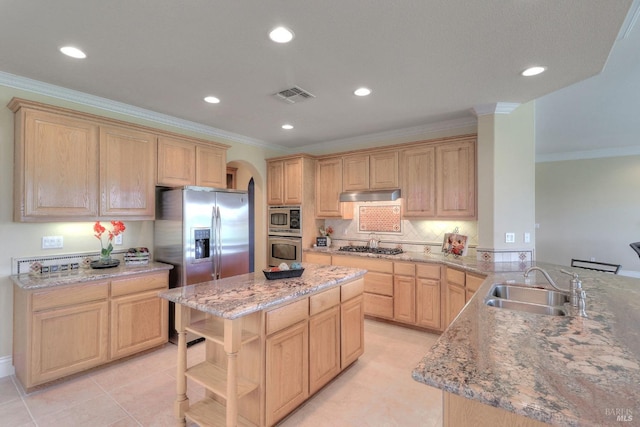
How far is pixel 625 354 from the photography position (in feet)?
3.93

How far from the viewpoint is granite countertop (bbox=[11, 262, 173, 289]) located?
8.19ft

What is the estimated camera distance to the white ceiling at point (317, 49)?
1781 mm

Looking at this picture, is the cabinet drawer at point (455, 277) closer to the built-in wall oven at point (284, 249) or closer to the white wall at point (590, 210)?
the built-in wall oven at point (284, 249)

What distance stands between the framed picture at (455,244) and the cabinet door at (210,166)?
125 inches

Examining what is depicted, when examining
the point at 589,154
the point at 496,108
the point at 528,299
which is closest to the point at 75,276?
the point at 528,299

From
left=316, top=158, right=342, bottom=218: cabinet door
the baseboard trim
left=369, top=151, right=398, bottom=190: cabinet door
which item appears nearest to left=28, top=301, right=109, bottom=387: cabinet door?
the baseboard trim

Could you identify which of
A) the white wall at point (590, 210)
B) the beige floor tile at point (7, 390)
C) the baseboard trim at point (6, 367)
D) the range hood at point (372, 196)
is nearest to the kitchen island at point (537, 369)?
the range hood at point (372, 196)

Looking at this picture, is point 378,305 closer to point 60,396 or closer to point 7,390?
point 60,396

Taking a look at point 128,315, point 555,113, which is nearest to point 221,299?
point 128,315

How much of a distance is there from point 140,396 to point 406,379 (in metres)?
2.27

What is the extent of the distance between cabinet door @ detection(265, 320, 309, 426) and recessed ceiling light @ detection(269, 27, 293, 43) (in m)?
2.03

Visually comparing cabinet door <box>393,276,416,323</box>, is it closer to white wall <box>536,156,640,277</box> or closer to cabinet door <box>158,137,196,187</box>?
cabinet door <box>158,137,196,187</box>

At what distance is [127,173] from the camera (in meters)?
3.24

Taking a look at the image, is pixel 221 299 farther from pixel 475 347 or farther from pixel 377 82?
pixel 377 82
